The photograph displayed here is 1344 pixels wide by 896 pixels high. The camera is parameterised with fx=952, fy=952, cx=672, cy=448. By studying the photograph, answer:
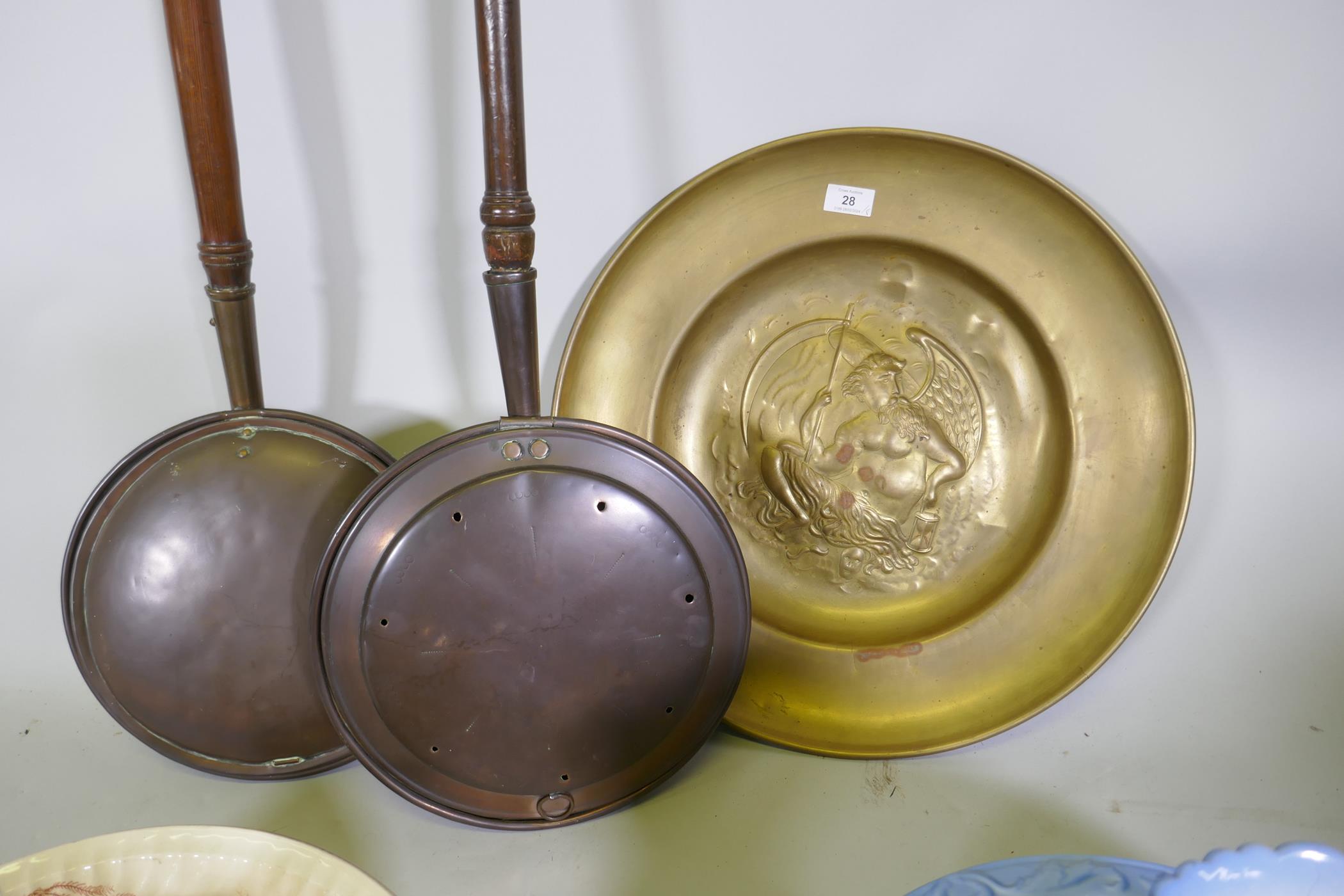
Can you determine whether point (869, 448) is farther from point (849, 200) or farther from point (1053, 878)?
point (1053, 878)

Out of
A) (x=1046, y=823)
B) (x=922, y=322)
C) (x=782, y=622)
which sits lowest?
(x=1046, y=823)

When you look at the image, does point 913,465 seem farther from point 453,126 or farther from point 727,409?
point 453,126

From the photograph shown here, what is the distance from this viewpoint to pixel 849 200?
1.07 m

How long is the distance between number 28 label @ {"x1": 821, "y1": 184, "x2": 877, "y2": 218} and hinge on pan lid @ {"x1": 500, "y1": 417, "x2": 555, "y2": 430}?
0.42 m

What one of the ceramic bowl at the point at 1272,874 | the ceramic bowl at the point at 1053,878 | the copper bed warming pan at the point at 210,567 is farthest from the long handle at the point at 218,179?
the ceramic bowl at the point at 1272,874

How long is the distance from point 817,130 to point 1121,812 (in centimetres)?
78

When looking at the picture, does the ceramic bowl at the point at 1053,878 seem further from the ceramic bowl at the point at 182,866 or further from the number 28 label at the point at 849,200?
the number 28 label at the point at 849,200

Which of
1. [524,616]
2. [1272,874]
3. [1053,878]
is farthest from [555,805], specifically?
[1272,874]

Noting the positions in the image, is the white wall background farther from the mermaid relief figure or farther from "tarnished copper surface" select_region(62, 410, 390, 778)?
the mermaid relief figure

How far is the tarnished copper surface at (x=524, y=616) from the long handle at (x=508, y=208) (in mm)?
70

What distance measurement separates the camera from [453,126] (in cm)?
111

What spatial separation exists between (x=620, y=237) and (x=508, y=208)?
28 cm

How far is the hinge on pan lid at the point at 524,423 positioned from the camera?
34.7 inches

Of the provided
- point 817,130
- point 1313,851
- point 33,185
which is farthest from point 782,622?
point 33,185
